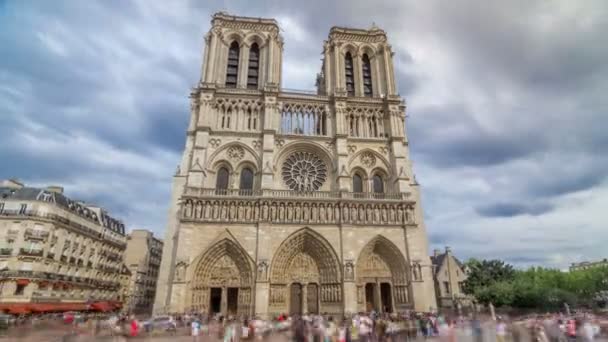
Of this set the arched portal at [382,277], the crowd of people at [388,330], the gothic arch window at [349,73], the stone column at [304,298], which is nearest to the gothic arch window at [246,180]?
the stone column at [304,298]

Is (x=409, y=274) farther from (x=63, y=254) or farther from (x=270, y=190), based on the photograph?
(x=63, y=254)

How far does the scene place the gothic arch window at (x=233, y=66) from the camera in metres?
27.3

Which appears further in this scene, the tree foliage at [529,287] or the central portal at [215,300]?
the tree foliage at [529,287]

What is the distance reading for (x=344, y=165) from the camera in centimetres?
2383

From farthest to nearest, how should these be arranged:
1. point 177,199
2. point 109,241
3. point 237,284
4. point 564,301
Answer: point 109,241 → point 564,301 → point 177,199 → point 237,284

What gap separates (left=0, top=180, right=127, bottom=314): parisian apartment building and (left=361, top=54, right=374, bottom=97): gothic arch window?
26.1m

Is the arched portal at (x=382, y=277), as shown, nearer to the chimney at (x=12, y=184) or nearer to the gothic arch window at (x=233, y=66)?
the gothic arch window at (x=233, y=66)

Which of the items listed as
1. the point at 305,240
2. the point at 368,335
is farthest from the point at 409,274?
the point at 368,335

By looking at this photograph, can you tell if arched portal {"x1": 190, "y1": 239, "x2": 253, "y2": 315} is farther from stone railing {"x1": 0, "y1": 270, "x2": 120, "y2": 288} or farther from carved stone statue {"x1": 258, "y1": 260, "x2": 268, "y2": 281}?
stone railing {"x1": 0, "y1": 270, "x2": 120, "y2": 288}

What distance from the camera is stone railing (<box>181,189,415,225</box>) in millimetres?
20938

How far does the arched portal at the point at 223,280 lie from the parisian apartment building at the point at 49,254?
33.1ft

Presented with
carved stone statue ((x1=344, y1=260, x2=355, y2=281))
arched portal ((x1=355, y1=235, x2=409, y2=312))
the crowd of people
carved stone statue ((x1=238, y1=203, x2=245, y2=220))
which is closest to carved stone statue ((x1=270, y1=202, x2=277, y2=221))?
carved stone statue ((x1=238, y1=203, x2=245, y2=220))

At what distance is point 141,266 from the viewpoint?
3722 centimetres

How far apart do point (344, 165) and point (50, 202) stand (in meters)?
21.5
